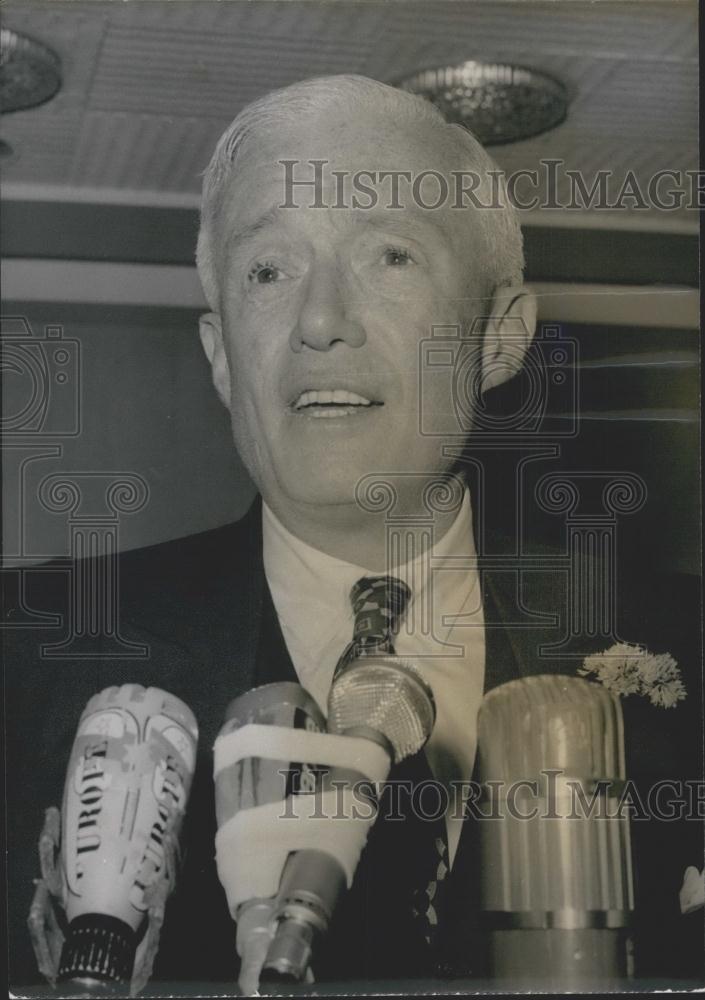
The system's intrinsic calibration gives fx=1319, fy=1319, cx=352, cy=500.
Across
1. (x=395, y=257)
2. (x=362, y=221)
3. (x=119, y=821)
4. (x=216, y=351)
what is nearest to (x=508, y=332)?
(x=395, y=257)

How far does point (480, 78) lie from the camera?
288cm

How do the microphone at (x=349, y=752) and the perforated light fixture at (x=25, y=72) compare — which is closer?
the microphone at (x=349, y=752)

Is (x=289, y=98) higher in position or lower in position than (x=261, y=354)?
higher

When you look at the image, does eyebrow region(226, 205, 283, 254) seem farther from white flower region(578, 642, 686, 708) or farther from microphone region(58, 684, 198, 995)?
white flower region(578, 642, 686, 708)

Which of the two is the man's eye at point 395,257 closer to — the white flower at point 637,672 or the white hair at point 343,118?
the white hair at point 343,118

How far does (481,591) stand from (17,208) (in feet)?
4.36

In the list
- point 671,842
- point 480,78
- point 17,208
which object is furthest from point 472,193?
point 671,842

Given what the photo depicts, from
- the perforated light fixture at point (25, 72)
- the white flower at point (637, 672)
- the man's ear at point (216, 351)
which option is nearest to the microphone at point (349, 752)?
the white flower at point (637, 672)

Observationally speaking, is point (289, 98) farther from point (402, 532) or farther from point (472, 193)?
point (402, 532)

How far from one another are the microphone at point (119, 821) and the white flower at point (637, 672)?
89 centimetres

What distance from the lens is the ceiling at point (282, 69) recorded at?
2.87 meters
